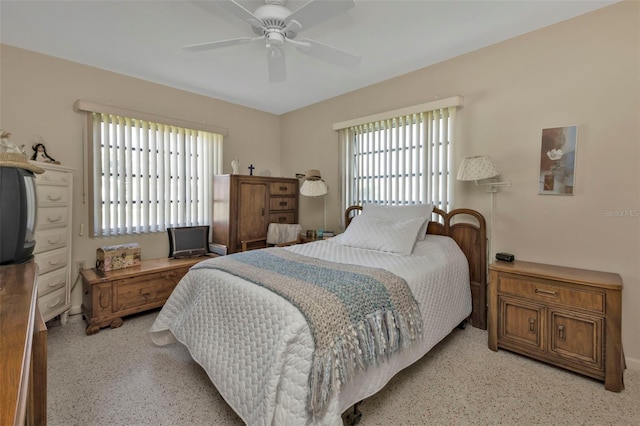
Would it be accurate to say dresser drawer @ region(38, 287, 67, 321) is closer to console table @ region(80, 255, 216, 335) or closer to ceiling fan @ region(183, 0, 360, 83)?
console table @ region(80, 255, 216, 335)

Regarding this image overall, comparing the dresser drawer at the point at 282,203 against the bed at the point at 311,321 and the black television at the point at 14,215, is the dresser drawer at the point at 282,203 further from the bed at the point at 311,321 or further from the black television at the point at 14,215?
the black television at the point at 14,215

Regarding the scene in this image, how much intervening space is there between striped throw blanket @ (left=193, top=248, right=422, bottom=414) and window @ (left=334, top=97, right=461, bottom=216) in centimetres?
153

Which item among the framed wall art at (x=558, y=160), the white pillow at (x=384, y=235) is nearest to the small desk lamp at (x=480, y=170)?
the framed wall art at (x=558, y=160)

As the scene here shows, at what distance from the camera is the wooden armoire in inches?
146

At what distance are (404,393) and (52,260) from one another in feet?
9.81

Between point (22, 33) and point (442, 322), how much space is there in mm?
4144

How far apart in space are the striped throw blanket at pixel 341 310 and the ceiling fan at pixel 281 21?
154cm

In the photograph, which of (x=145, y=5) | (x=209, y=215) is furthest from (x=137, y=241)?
(x=145, y=5)

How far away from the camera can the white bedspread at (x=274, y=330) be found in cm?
131

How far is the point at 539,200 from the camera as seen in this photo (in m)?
2.43

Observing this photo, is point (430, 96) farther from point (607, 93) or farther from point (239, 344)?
point (239, 344)

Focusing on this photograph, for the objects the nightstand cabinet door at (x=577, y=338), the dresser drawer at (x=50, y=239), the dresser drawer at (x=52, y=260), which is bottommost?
the nightstand cabinet door at (x=577, y=338)

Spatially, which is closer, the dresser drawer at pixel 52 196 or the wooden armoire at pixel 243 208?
the dresser drawer at pixel 52 196

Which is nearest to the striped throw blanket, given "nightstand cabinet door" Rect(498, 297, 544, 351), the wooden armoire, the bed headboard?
"nightstand cabinet door" Rect(498, 297, 544, 351)
